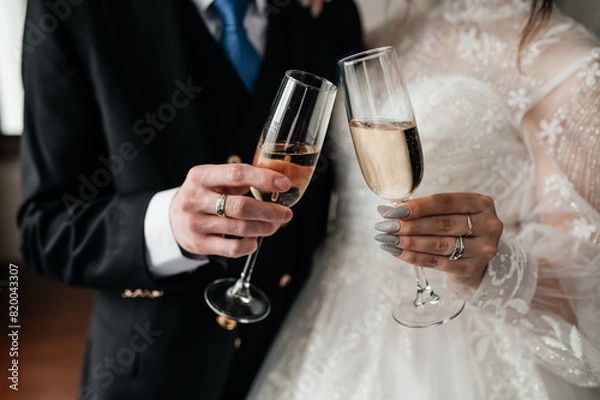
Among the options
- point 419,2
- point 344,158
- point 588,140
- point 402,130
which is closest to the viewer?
A: point 402,130

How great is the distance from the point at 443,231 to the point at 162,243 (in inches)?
18.3

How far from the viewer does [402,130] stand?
0.67 meters

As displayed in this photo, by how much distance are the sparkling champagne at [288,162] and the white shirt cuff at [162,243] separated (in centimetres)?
19

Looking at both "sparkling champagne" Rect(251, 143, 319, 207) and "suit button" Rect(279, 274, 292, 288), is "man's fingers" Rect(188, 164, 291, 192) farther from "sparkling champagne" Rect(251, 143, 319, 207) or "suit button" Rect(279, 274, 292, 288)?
"suit button" Rect(279, 274, 292, 288)

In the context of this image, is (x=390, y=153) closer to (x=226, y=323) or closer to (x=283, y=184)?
(x=283, y=184)

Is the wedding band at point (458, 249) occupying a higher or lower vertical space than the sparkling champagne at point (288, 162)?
lower

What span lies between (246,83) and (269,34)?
0.12 meters

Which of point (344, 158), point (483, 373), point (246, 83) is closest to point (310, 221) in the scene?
point (344, 158)

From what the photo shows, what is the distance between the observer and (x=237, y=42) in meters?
0.98

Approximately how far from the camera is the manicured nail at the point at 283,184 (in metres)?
0.66

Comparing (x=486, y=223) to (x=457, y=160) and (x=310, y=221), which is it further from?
(x=310, y=221)

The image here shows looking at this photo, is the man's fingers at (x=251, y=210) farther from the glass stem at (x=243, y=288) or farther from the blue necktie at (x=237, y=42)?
the blue necktie at (x=237, y=42)

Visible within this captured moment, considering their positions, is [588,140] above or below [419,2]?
A: below

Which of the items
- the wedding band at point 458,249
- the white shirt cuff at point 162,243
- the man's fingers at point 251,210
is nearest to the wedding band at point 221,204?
the man's fingers at point 251,210
